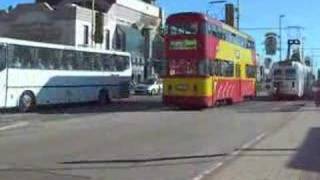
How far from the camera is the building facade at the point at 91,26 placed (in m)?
78.2

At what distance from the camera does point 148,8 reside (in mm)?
104062

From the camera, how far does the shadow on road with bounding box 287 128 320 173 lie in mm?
13969

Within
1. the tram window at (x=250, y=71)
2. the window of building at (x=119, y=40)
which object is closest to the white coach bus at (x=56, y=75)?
the tram window at (x=250, y=71)

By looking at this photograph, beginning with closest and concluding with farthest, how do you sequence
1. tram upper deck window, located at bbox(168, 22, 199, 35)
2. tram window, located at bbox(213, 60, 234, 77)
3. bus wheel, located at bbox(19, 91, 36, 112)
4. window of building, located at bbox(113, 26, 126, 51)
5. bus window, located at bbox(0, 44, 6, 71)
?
1. bus window, located at bbox(0, 44, 6, 71)
2. bus wheel, located at bbox(19, 91, 36, 112)
3. tram upper deck window, located at bbox(168, 22, 199, 35)
4. tram window, located at bbox(213, 60, 234, 77)
5. window of building, located at bbox(113, 26, 126, 51)

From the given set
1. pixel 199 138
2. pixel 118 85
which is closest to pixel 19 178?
pixel 199 138

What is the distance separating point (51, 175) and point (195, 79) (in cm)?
2335

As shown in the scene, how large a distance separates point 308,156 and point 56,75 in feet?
65.9

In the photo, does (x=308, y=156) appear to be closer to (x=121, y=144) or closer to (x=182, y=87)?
(x=121, y=144)

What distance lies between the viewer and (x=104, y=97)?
4003 centimetres

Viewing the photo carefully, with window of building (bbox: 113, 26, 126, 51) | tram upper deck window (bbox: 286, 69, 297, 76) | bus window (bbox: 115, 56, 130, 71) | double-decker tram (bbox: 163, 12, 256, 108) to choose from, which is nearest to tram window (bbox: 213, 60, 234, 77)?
double-decker tram (bbox: 163, 12, 256, 108)

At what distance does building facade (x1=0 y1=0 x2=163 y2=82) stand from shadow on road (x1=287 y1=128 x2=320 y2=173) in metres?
51.0

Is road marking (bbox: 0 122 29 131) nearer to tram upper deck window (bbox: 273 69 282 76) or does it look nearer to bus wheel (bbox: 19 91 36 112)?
bus wheel (bbox: 19 91 36 112)

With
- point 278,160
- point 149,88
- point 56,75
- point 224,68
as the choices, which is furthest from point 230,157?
point 149,88

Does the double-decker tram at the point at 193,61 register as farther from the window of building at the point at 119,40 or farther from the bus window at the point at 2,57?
the window of building at the point at 119,40
